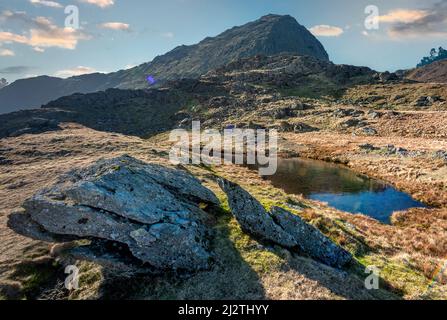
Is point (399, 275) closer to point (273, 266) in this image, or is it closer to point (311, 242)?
point (311, 242)

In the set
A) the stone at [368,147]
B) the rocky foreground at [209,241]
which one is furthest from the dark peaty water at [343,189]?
the stone at [368,147]

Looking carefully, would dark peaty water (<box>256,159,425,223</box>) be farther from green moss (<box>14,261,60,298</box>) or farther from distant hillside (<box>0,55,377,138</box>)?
distant hillside (<box>0,55,377,138</box>)

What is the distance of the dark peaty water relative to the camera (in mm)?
33906

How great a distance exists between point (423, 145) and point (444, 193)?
25.4 metres

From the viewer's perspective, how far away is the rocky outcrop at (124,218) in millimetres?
15180

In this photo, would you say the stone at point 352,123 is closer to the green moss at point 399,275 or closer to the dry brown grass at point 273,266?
the dry brown grass at point 273,266

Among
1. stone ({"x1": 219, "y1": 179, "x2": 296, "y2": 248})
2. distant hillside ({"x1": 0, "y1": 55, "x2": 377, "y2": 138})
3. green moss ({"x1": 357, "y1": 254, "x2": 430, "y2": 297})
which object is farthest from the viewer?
distant hillside ({"x1": 0, "y1": 55, "x2": 377, "y2": 138})

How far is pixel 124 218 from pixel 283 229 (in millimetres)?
8870

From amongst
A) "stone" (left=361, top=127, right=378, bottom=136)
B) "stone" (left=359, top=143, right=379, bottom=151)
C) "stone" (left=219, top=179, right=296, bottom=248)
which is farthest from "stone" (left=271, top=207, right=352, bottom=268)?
"stone" (left=361, top=127, right=378, bottom=136)

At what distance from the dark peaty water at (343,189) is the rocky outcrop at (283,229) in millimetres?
15884

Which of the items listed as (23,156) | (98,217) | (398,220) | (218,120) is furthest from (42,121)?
(398,220)

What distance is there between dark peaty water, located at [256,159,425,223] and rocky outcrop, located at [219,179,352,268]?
1588cm
